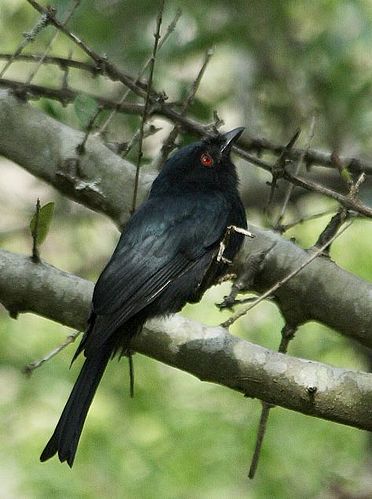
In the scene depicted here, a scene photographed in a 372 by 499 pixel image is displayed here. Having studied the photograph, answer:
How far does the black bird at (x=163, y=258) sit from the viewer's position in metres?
4.03

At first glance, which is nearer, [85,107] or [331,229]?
[331,229]

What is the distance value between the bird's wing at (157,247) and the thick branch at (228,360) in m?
0.29

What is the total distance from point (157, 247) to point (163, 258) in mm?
62

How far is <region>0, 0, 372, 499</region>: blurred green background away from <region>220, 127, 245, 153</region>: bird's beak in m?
0.59

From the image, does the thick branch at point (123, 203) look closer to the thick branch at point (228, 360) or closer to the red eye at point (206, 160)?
the red eye at point (206, 160)

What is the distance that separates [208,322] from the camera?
700 cm

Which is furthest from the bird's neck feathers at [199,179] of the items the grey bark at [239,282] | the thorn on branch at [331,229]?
the thorn on branch at [331,229]

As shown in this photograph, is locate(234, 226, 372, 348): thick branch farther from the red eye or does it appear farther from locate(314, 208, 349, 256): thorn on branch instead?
the red eye

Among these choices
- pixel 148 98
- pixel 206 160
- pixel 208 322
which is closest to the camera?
pixel 148 98

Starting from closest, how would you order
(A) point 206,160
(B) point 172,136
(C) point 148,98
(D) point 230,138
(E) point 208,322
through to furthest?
(C) point 148,98 → (B) point 172,136 → (D) point 230,138 → (A) point 206,160 → (E) point 208,322

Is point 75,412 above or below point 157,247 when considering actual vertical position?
below

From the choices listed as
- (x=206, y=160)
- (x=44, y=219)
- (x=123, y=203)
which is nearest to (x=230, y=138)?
(x=206, y=160)

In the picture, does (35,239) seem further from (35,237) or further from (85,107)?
(85,107)

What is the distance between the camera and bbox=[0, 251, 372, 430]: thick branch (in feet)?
11.5
